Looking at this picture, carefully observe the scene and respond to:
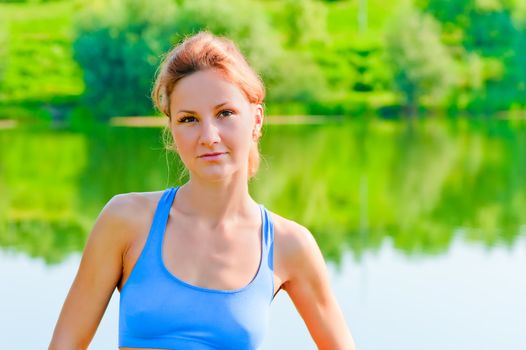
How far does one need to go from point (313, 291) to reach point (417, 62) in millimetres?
39107

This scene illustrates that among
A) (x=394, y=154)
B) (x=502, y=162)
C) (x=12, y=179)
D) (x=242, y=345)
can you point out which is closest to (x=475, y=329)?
(x=242, y=345)

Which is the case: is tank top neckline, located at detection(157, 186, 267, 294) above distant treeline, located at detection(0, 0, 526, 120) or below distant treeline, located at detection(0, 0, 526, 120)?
above

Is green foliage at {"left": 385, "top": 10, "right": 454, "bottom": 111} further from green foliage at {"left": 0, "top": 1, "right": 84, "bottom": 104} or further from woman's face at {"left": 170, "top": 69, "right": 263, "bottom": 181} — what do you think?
woman's face at {"left": 170, "top": 69, "right": 263, "bottom": 181}

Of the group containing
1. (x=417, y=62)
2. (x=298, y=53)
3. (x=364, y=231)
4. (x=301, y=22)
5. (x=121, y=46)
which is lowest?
(x=417, y=62)

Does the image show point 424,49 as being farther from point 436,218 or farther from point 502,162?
point 436,218

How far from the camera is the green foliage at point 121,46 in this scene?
106 feet

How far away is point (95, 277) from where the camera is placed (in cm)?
147

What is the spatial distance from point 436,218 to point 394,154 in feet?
26.2

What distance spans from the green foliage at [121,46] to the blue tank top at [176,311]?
99.2ft

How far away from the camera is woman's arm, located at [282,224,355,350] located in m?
1.54

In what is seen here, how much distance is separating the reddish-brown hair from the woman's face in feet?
0.03

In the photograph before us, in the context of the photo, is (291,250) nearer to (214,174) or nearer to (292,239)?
(292,239)

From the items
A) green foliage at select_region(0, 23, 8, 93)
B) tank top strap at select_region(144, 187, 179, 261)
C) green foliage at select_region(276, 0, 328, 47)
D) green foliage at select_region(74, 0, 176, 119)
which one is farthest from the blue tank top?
green foliage at select_region(276, 0, 328, 47)

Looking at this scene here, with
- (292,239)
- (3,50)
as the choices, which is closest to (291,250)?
(292,239)
